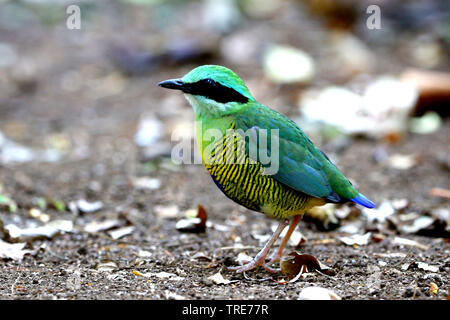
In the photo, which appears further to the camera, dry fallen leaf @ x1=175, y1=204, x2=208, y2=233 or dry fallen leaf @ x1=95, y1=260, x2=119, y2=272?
dry fallen leaf @ x1=175, y1=204, x2=208, y2=233

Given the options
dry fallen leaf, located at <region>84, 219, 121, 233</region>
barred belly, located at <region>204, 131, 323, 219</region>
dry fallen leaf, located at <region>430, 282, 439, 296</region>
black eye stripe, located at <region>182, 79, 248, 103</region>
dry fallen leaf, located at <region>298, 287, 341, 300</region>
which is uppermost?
black eye stripe, located at <region>182, 79, 248, 103</region>

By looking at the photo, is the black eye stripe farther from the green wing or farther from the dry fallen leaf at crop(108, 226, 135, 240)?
the dry fallen leaf at crop(108, 226, 135, 240)

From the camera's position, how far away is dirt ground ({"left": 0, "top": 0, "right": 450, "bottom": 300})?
12.6 ft

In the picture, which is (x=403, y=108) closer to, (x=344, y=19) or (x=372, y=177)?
(x=372, y=177)

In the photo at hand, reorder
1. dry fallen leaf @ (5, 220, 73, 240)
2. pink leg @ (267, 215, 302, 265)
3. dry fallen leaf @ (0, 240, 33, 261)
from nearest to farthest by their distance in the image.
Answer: dry fallen leaf @ (0, 240, 33, 261), pink leg @ (267, 215, 302, 265), dry fallen leaf @ (5, 220, 73, 240)

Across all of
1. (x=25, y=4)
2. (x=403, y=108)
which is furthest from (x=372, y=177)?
(x=25, y=4)

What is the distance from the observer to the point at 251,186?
415 cm

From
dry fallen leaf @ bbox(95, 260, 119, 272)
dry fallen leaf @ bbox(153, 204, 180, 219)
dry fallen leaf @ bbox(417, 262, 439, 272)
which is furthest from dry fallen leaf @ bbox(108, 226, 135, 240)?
dry fallen leaf @ bbox(417, 262, 439, 272)

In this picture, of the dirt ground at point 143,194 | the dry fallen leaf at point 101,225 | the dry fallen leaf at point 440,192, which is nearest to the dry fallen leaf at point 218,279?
the dirt ground at point 143,194

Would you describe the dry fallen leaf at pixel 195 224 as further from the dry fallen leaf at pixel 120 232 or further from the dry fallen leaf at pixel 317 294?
the dry fallen leaf at pixel 317 294

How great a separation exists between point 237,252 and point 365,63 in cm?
620

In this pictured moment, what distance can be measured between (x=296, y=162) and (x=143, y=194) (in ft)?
7.96

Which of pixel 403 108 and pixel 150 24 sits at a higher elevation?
pixel 150 24

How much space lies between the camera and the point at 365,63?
10039 millimetres
